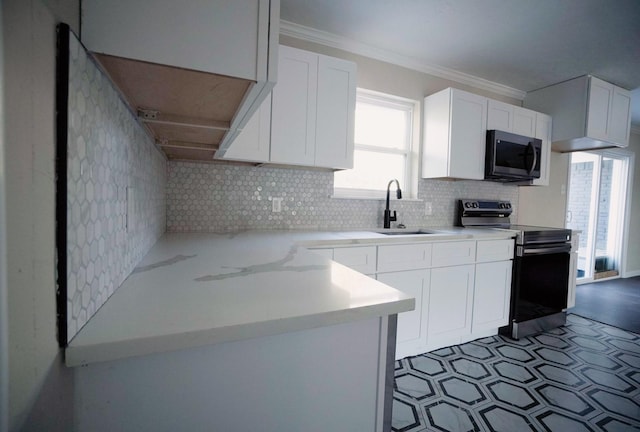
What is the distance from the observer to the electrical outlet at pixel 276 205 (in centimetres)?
233

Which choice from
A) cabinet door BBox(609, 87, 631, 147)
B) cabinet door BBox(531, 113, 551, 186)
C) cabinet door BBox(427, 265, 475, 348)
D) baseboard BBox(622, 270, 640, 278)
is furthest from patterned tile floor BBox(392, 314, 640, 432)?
baseboard BBox(622, 270, 640, 278)

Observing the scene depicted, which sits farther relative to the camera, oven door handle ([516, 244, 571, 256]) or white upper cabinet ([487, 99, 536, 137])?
white upper cabinet ([487, 99, 536, 137])

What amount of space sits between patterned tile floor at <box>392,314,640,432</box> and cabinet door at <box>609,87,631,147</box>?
7.13 ft

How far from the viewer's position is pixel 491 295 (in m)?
2.56

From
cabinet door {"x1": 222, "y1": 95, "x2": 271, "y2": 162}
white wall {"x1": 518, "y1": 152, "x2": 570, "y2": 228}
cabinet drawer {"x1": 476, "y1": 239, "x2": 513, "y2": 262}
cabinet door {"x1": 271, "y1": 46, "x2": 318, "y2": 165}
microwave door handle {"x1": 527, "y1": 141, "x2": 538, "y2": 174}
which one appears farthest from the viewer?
white wall {"x1": 518, "y1": 152, "x2": 570, "y2": 228}

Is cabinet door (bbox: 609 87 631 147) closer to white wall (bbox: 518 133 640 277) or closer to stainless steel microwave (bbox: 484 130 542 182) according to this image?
white wall (bbox: 518 133 640 277)

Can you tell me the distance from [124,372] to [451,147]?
2.82 m

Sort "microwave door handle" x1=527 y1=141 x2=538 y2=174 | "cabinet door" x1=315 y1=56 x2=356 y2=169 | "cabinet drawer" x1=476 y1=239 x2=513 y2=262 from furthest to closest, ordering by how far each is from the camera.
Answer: "microwave door handle" x1=527 y1=141 x2=538 y2=174 → "cabinet drawer" x1=476 y1=239 x2=513 y2=262 → "cabinet door" x1=315 y1=56 x2=356 y2=169

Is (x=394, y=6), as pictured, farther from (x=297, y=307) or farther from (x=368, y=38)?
(x=297, y=307)

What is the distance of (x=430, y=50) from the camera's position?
2639 mm

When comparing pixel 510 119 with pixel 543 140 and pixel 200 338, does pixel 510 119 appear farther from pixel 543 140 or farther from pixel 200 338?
pixel 200 338

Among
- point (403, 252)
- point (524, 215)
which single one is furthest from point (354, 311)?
point (524, 215)

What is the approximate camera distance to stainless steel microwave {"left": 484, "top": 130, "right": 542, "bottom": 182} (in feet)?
9.32

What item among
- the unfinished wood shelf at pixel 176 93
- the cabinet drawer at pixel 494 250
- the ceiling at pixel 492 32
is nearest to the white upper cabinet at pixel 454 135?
the ceiling at pixel 492 32
